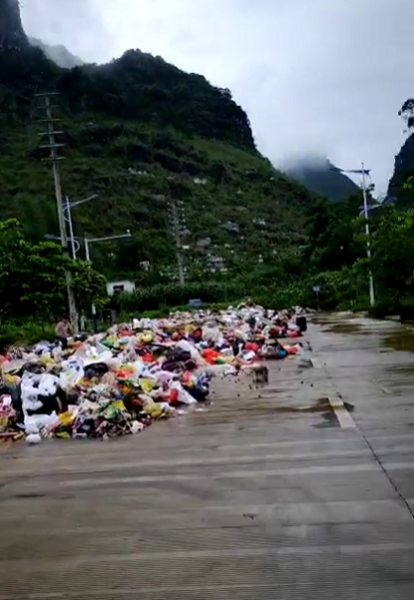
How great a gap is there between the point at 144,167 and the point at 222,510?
79320mm

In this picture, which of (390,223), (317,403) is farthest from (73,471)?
(390,223)

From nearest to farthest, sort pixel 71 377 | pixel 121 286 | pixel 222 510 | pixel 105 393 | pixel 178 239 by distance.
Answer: pixel 222 510, pixel 105 393, pixel 71 377, pixel 121 286, pixel 178 239

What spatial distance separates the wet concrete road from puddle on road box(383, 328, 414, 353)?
753cm

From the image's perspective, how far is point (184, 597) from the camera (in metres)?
3.22

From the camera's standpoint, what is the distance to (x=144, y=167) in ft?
268

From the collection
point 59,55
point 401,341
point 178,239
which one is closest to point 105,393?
point 401,341

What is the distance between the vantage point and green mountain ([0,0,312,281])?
63188mm

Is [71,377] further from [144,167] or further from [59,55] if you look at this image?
[59,55]

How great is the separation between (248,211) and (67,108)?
27.0 m

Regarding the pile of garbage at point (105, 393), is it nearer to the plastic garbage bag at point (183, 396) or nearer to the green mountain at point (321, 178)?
the plastic garbage bag at point (183, 396)

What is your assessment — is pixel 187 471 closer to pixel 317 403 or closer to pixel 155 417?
pixel 155 417

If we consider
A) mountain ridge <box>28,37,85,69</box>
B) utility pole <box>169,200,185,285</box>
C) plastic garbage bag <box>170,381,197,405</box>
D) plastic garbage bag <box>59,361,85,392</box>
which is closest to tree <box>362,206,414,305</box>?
plastic garbage bag <box>170,381,197,405</box>

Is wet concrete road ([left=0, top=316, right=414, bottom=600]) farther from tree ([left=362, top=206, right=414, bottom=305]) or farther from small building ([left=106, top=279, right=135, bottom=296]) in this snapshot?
small building ([left=106, top=279, right=135, bottom=296])

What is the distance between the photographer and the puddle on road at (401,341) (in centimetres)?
1558
